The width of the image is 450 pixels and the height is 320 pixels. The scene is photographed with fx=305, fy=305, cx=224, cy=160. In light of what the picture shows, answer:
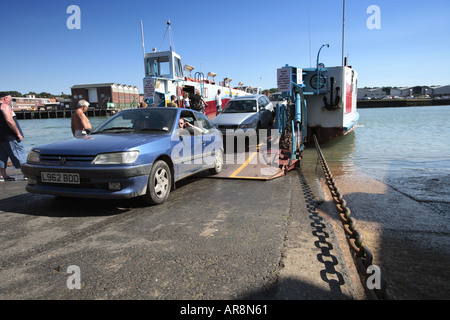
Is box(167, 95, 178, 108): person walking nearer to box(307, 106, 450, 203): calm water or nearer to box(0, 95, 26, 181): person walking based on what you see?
box(0, 95, 26, 181): person walking

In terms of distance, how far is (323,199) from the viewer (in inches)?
207

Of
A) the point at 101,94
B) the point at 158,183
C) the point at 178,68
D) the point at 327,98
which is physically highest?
the point at 101,94

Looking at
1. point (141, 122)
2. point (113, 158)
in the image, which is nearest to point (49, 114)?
point (141, 122)

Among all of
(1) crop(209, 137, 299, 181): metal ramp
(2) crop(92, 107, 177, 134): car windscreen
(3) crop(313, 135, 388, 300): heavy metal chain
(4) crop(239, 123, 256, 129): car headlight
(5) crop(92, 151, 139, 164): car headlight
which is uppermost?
(2) crop(92, 107, 177, 134): car windscreen

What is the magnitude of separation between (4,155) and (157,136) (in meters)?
4.11

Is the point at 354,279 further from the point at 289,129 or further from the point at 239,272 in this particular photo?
the point at 289,129

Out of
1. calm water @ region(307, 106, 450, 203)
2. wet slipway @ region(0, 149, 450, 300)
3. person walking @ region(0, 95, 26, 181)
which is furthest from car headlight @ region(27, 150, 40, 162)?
calm water @ region(307, 106, 450, 203)

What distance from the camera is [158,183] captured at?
474 cm

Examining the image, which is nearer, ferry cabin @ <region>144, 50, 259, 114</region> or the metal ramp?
the metal ramp

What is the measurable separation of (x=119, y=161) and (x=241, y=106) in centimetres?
836

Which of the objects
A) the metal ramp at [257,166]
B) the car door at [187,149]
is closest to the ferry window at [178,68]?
the metal ramp at [257,166]

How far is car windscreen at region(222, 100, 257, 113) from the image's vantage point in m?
11.7

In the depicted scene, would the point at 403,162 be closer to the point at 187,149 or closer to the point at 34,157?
the point at 187,149
